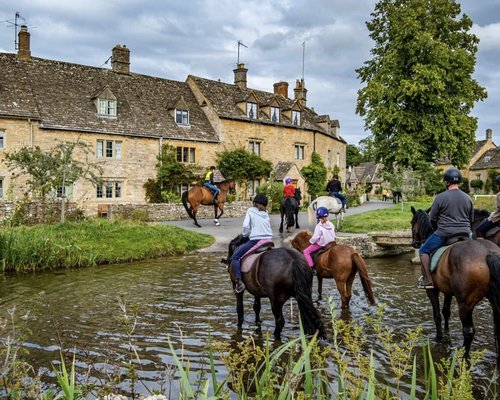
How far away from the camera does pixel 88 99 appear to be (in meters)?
33.9

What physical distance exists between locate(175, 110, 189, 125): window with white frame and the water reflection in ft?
76.6

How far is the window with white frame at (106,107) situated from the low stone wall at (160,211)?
7.41 m

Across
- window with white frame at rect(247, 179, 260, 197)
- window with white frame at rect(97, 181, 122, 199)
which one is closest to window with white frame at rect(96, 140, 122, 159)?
window with white frame at rect(97, 181, 122, 199)

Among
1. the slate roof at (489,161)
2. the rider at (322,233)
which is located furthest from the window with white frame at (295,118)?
the slate roof at (489,161)

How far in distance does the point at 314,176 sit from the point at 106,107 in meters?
20.7

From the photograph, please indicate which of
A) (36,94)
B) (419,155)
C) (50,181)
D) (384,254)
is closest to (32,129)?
(36,94)

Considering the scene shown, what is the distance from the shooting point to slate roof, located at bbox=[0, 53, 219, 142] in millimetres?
30703

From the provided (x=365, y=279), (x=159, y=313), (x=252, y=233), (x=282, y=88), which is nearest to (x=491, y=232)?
(x=365, y=279)

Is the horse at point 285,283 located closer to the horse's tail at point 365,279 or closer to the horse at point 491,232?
the horse's tail at point 365,279

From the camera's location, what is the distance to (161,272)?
14961 millimetres

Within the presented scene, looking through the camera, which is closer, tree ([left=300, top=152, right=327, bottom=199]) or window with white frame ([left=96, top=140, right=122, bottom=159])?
window with white frame ([left=96, top=140, right=122, bottom=159])

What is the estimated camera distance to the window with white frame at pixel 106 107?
110 feet

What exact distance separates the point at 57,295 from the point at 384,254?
12775 mm

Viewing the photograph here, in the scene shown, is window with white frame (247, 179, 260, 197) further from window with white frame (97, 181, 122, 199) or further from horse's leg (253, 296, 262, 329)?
horse's leg (253, 296, 262, 329)
